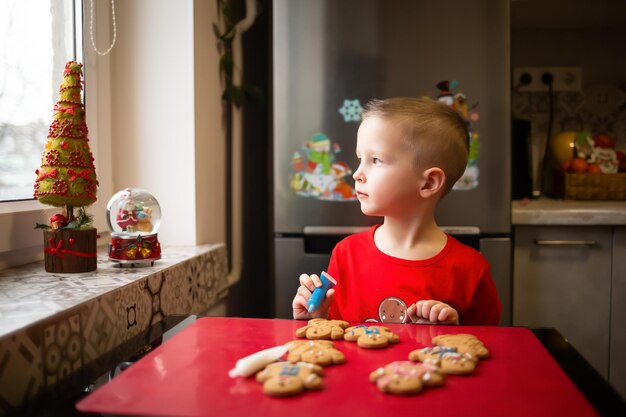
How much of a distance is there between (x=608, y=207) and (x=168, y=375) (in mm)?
1588

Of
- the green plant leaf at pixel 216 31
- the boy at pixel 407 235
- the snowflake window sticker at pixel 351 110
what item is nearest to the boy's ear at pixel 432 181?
the boy at pixel 407 235

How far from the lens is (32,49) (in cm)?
135

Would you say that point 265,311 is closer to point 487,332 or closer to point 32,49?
point 32,49

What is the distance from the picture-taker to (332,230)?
1.73 m

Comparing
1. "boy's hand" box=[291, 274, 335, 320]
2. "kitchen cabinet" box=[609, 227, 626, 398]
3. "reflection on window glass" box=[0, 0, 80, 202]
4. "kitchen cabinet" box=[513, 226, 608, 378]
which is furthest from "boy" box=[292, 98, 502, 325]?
"kitchen cabinet" box=[609, 227, 626, 398]

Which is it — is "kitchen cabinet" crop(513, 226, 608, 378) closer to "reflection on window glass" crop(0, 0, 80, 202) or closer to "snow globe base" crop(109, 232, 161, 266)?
"snow globe base" crop(109, 232, 161, 266)

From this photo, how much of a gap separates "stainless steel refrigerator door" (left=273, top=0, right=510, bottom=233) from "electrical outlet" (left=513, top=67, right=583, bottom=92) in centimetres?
79

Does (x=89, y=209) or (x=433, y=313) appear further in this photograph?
(x=89, y=209)

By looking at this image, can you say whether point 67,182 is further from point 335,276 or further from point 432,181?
point 432,181

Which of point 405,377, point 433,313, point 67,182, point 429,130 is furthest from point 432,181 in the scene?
point 67,182

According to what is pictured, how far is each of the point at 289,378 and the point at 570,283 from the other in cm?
146

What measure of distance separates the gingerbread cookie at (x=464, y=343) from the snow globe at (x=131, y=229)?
0.69m

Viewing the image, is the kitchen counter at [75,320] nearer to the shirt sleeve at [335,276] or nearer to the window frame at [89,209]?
the window frame at [89,209]

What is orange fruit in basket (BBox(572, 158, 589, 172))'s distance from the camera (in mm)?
2174
